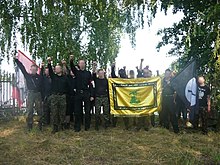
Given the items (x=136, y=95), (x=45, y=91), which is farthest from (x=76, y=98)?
(x=136, y=95)

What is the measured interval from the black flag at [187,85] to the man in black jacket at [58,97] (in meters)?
3.31

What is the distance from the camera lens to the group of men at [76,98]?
34.5 feet

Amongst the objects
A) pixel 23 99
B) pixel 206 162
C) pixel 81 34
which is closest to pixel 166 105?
pixel 206 162

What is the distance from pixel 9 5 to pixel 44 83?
486cm

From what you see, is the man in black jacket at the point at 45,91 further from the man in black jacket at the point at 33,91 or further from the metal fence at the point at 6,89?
the metal fence at the point at 6,89

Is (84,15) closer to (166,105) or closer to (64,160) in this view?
(166,105)

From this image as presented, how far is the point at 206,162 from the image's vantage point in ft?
29.1

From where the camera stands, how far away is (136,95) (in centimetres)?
1152

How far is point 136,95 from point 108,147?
8.46 ft

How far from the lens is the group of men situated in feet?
34.5

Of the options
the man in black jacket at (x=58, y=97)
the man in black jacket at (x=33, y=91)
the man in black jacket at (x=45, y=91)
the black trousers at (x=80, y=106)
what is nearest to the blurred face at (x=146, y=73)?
the black trousers at (x=80, y=106)

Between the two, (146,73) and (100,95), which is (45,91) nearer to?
(100,95)

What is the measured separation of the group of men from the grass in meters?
0.40

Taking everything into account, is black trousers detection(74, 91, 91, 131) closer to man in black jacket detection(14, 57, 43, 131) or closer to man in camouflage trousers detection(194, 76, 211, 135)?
man in black jacket detection(14, 57, 43, 131)
